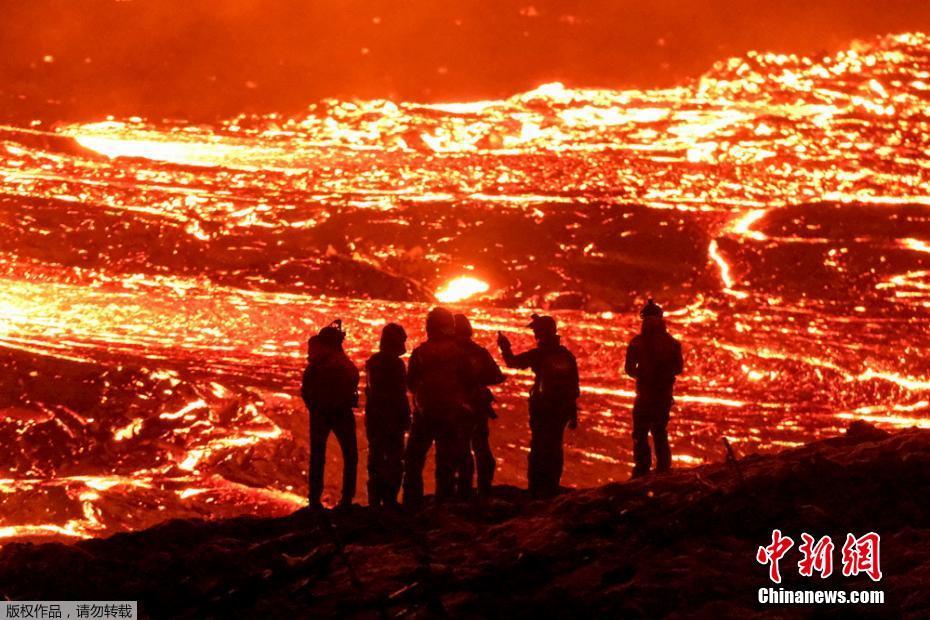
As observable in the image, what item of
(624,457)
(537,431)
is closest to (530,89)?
(624,457)

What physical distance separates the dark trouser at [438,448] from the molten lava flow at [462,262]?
779 centimetres

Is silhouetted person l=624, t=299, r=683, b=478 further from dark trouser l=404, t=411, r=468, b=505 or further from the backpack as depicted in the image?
dark trouser l=404, t=411, r=468, b=505

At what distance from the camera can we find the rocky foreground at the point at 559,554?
19.1ft

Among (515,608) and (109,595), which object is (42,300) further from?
(515,608)

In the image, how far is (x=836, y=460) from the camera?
7.08 metres

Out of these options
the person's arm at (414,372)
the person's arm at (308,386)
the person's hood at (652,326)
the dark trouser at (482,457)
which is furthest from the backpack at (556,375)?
the person's arm at (308,386)

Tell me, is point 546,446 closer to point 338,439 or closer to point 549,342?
point 549,342

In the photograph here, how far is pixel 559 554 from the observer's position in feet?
21.4

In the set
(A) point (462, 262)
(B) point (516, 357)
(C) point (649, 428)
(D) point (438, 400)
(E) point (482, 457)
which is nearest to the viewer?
(D) point (438, 400)

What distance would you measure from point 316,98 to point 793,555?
30.2 metres

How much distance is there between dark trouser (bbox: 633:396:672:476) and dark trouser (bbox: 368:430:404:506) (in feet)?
5.43

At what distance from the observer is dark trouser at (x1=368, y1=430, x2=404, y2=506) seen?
827 centimetres

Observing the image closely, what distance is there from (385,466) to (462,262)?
18.8 meters

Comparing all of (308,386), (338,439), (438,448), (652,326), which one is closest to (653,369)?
(652,326)
